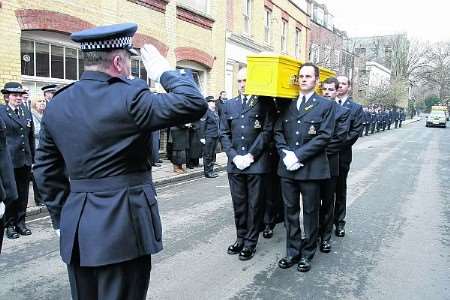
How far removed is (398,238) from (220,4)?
12.4m

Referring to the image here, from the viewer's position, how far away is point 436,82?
233 ft

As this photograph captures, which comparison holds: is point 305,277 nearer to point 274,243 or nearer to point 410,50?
point 274,243

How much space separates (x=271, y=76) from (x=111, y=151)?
261cm

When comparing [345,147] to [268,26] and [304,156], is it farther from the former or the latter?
[268,26]

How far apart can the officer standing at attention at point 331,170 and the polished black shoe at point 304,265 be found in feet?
2.10

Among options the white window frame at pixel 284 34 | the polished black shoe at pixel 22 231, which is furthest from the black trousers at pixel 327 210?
the white window frame at pixel 284 34

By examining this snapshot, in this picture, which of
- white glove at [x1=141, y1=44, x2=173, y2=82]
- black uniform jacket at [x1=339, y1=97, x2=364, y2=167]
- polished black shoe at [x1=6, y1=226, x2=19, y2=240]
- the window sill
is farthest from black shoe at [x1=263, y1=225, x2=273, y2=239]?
the window sill

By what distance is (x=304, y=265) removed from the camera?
183 inches

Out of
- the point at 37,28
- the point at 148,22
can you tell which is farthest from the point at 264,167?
the point at 148,22

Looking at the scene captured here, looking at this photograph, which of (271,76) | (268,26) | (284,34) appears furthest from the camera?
(284,34)

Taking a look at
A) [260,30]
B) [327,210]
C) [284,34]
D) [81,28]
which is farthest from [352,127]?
[284,34]

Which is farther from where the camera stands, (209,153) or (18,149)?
(209,153)

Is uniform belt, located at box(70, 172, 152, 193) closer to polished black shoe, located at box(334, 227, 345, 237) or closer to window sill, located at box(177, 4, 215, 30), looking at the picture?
polished black shoe, located at box(334, 227, 345, 237)

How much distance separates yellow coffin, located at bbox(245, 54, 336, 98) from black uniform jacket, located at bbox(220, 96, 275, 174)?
1.10ft
